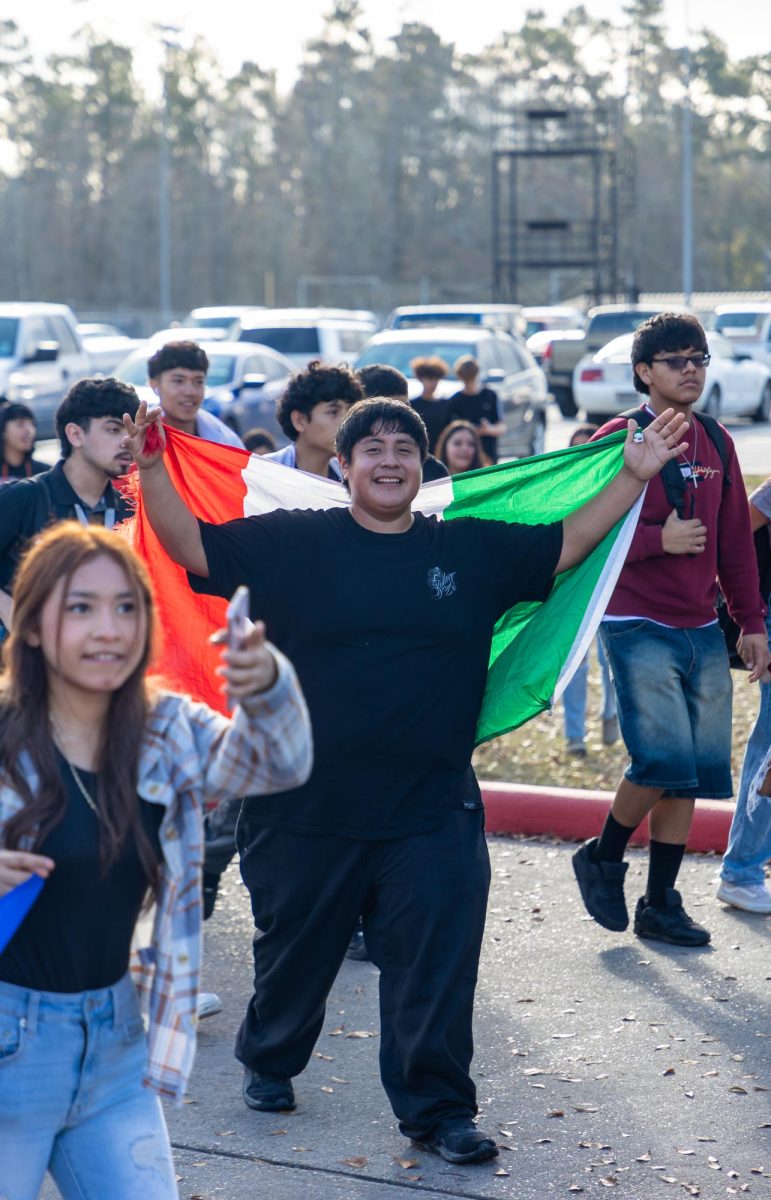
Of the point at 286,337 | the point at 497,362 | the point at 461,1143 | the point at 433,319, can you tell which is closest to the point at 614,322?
the point at 433,319

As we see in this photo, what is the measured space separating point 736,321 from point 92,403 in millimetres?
31120

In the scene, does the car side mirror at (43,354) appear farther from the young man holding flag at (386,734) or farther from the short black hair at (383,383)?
the young man holding flag at (386,734)

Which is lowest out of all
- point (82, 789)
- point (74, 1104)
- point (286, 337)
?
point (74, 1104)

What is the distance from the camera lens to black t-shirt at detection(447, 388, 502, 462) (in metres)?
12.9

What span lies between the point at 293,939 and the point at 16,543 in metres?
1.89

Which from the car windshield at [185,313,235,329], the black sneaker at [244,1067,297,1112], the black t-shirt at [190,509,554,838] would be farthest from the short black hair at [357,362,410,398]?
the car windshield at [185,313,235,329]

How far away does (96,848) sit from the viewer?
9.64ft

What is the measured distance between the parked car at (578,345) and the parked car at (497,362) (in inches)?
334

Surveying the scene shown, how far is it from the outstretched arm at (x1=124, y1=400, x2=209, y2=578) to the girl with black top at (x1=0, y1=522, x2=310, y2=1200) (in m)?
1.39

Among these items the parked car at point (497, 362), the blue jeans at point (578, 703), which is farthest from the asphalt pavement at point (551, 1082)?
the parked car at point (497, 362)

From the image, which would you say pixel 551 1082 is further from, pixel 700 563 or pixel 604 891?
pixel 700 563

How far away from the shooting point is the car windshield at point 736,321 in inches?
1373

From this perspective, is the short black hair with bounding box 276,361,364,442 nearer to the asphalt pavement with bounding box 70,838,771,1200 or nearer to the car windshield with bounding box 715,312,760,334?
the asphalt pavement with bounding box 70,838,771,1200

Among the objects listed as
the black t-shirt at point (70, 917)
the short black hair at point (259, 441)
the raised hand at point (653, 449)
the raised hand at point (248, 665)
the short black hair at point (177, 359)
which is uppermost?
the short black hair at point (177, 359)
